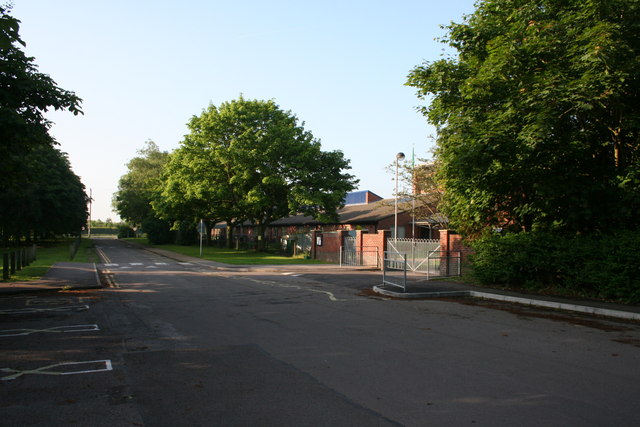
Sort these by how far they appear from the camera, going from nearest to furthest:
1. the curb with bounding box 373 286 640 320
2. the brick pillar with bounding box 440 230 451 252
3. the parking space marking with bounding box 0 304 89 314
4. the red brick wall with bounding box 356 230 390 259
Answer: the curb with bounding box 373 286 640 320
the parking space marking with bounding box 0 304 89 314
the brick pillar with bounding box 440 230 451 252
the red brick wall with bounding box 356 230 390 259

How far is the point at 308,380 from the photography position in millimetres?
5648

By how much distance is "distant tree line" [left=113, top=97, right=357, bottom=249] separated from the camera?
3644 cm

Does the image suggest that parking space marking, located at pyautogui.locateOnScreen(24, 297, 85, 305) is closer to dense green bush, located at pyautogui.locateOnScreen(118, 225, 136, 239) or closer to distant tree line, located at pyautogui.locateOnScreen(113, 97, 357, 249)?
distant tree line, located at pyautogui.locateOnScreen(113, 97, 357, 249)

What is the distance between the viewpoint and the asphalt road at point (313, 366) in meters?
4.58

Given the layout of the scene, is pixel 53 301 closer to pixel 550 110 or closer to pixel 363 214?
pixel 550 110

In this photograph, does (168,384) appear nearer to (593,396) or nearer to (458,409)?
(458,409)

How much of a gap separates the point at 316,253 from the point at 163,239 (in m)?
43.0

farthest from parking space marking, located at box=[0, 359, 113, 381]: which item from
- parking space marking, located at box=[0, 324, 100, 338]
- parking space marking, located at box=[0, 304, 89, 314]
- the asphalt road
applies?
parking space marking, located at box=[0, 304, 89, 314]

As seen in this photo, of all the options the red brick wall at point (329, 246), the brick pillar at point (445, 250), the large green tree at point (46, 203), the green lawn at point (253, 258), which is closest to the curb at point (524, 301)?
the brick pillar at point (445, 250)

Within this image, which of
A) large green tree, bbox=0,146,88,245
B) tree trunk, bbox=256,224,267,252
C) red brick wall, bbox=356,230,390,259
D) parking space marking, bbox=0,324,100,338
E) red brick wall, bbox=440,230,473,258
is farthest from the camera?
tree trunk, bbox=256,224,267,252

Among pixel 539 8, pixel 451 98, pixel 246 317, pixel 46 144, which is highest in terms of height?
pixel 539 8

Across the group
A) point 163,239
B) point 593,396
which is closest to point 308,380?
point 593,396

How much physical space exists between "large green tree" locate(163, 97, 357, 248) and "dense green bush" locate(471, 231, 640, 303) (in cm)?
2020

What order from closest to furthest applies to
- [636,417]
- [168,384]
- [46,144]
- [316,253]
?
[636,417]
[168,384]
[46,144]
[316,253]
